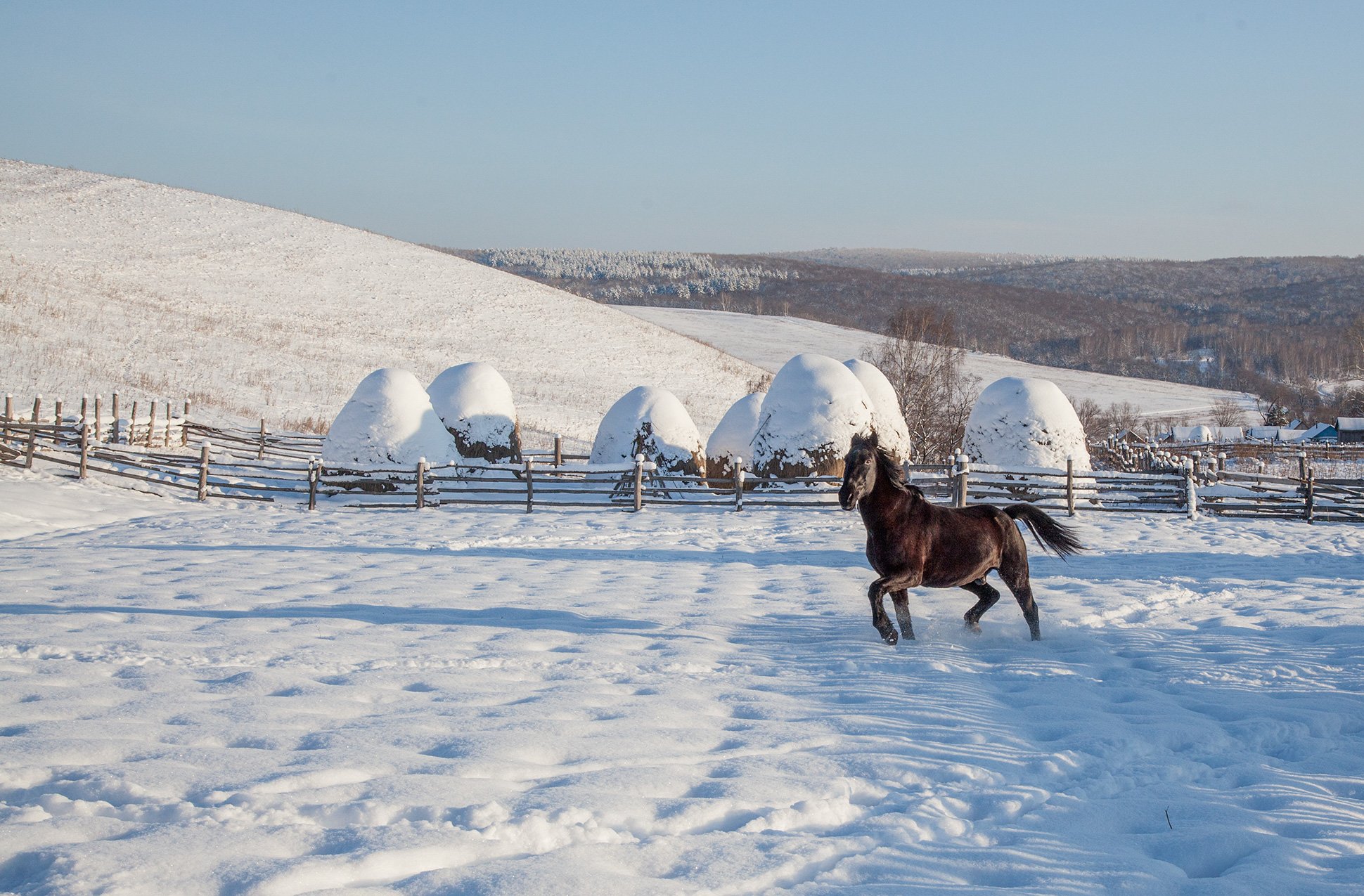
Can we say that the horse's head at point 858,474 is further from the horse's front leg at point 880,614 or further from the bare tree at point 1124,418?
the bare tree at point 1124,418

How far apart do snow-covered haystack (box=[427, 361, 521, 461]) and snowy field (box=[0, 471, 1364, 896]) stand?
11835 millimetres

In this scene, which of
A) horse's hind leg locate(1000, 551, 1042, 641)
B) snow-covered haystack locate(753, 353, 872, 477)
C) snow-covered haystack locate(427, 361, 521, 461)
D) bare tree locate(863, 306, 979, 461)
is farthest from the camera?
bare tree locate(863, 306, 979, 461)

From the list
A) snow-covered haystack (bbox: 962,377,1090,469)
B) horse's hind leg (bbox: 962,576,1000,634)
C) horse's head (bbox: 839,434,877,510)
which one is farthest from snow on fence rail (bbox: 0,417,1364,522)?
horse's head (bbox: 839,434,877,510)

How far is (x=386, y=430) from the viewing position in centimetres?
2077

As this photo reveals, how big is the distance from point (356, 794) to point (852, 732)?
8.59 feet

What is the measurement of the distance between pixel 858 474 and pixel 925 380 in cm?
2549

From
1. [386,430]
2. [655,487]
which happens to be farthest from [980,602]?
[386,430]

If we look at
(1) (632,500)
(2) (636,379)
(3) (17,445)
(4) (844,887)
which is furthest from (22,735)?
(2) (636,379)

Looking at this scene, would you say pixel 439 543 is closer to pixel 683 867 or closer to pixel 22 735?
pixel 22 735

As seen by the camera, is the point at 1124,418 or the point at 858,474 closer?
the point at 858,474

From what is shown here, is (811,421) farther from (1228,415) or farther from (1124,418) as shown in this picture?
(1228,415)

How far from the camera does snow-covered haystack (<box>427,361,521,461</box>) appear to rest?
892 inches

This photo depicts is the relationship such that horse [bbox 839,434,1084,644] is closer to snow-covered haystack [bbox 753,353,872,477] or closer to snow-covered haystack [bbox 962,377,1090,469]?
snow-covered haystack [bbox 753,353,872,477]

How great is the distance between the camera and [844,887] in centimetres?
363
